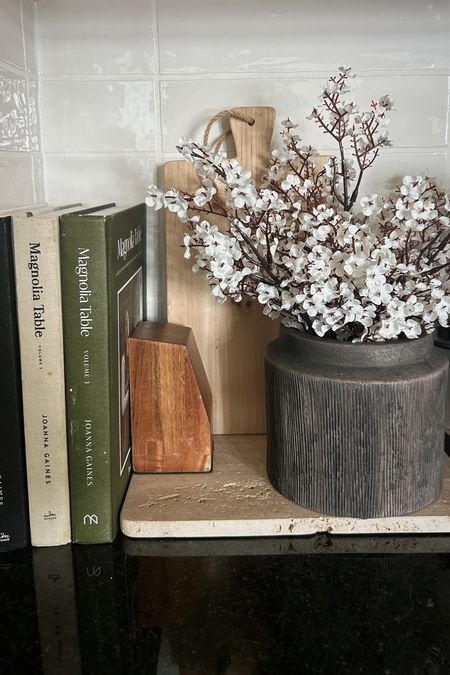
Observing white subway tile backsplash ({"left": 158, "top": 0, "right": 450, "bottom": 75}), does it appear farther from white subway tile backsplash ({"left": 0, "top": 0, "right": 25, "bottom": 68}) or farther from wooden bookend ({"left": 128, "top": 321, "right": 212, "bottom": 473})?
wooden bookend ({"left": 128, "top": 321, "right": 212, "bottom": 473})

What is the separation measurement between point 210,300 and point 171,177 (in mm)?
180

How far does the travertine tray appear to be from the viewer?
2.39ft

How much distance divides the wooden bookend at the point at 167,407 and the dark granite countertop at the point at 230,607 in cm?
14

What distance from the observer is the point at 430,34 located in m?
0.93

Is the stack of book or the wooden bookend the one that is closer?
the stack of book

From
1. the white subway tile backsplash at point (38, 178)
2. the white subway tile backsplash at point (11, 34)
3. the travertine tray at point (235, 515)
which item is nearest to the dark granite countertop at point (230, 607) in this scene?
the travertine tray at point (235, 515)

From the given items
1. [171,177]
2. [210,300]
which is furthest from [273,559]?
[171,177]

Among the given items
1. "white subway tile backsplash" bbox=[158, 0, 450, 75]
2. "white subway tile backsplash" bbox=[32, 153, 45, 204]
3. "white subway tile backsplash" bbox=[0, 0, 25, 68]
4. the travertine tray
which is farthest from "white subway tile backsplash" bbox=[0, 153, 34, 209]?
the travertine tray

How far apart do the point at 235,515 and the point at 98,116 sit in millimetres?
601

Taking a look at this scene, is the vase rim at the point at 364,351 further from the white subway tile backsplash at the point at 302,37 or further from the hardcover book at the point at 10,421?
Result: the white subway tile backsplash at the point at 302,37

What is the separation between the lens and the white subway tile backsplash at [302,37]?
2.99 ft

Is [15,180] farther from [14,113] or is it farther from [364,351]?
[364,351]

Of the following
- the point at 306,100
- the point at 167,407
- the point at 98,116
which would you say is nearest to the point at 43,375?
the point at 167,407

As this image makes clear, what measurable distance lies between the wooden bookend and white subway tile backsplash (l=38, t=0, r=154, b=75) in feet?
1.30
